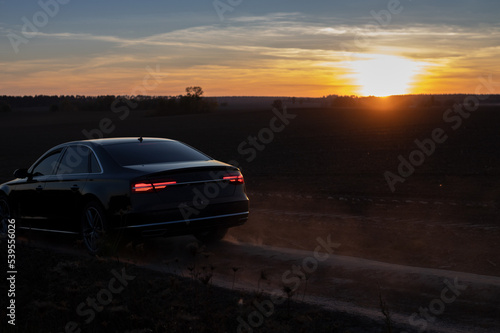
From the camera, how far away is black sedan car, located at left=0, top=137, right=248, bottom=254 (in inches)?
312

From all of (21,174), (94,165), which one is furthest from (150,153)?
(21,174)

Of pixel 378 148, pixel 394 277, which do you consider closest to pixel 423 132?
pixel 378 148

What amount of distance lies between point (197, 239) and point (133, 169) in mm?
1771

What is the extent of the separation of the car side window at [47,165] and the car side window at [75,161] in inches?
9.1

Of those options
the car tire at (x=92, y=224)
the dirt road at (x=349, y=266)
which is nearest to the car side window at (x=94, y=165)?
the car tire at (x=92, y=224)

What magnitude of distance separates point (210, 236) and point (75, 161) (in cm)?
222

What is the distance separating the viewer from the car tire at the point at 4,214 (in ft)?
34.9

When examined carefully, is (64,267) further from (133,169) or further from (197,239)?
(197,239)

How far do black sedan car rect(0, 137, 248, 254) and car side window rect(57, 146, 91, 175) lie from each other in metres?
0.02

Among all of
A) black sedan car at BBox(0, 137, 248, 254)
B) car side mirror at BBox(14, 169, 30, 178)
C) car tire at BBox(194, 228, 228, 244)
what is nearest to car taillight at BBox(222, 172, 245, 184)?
black sedan car at BBox(0, 137, 248, 254)

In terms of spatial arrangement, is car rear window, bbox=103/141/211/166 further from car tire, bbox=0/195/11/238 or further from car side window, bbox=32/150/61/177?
car tire, bbox=0/195/11/238

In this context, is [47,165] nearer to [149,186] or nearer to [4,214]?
[4,214]

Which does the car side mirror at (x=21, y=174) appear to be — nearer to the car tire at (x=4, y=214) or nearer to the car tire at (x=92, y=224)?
the car tire at (x=4, y=214)

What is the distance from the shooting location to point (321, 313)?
542 centimetres
